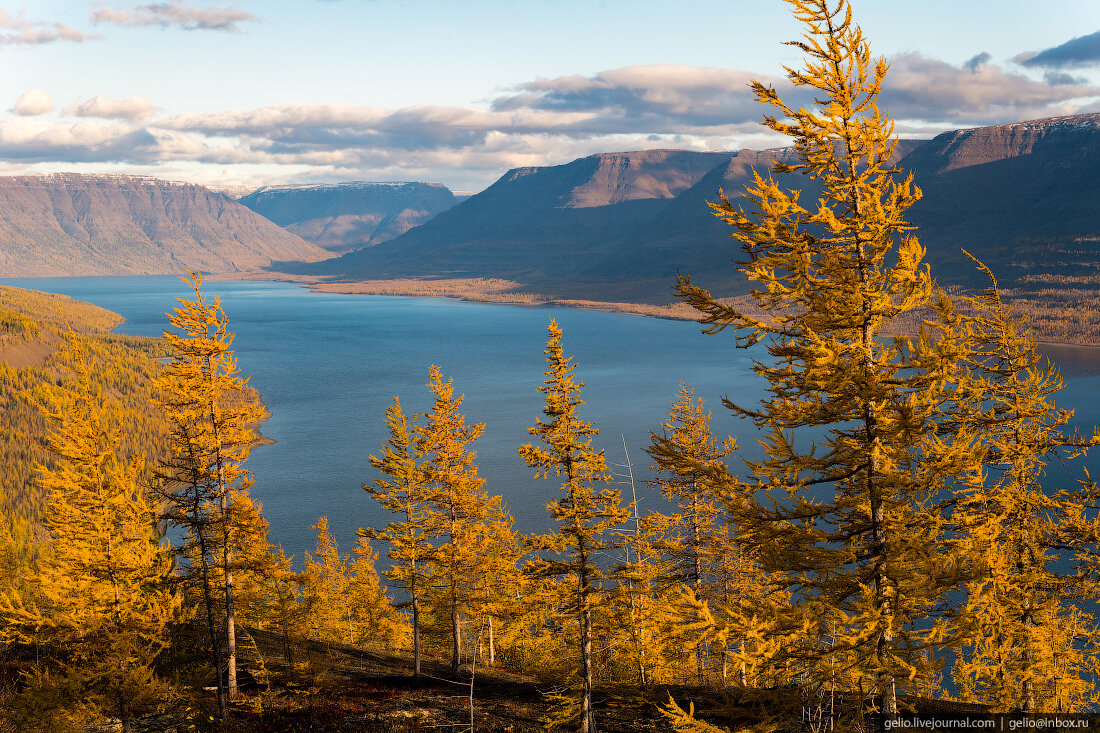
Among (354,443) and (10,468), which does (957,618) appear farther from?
(10,468)

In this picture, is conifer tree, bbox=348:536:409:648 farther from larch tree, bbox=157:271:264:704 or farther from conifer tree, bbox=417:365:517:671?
larch tree, bbox=157:271:264:704

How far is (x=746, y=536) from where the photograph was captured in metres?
11.8

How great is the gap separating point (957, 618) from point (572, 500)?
45.7 ft

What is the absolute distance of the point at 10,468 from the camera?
12631cm

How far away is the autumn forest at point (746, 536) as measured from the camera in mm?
10359

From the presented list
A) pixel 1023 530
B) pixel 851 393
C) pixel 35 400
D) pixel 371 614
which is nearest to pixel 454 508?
pixel 371 614

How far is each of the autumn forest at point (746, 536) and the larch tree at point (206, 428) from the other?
110 mm

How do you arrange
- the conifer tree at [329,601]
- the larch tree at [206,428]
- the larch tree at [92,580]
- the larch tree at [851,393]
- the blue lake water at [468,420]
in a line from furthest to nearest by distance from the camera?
the blue lake water at [468,420] → the conifer tree at [329,601] → the larch tree at [206,428] → the larch tree at [92,580] → the larch tree at [851,393]

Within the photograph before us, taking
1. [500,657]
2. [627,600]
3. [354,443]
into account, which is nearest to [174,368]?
[627,600]

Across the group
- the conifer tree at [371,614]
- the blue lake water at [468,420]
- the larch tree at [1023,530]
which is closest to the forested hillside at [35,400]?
the blue lake water at [468,420]

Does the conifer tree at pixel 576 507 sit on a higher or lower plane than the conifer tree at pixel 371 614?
higher

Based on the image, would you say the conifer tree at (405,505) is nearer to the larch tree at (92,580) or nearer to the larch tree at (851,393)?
the larch tree at (92,580)

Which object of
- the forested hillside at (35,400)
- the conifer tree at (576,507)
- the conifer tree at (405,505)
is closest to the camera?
the conifer tree at (576,507)

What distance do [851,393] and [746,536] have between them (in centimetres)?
302
